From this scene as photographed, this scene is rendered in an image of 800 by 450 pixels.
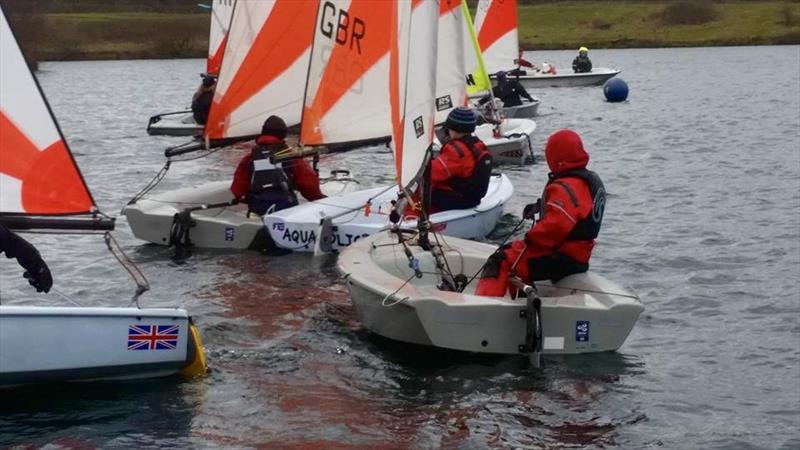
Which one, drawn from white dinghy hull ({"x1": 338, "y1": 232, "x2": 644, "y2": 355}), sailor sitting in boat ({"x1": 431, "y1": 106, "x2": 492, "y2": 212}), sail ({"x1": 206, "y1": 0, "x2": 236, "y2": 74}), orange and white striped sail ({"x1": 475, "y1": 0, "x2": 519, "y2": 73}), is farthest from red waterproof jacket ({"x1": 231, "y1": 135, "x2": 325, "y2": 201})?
orange and white striped sail ({"x1": 475, "y1": 0, "x2": 519, "y2": 73})

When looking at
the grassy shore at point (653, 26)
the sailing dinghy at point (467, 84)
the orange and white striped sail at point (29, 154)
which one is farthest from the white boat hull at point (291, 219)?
the grassy shore at point (653, 26)

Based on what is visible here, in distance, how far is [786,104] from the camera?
35531mm

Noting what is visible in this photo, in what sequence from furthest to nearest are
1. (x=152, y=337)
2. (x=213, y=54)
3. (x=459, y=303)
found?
(x=213, y=54) → (x=459, y=303) → (x=152, y=337)

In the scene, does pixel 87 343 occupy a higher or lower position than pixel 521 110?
higher

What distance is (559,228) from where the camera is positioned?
929 cm

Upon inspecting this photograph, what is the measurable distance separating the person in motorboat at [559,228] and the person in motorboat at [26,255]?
10.9 feet

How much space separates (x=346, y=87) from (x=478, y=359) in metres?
5.32

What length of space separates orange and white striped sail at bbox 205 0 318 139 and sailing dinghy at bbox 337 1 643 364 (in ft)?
14.8

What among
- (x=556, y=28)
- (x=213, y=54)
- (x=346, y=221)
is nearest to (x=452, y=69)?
(x=346, y=221)

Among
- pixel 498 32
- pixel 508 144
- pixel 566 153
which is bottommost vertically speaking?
pixel 508 144

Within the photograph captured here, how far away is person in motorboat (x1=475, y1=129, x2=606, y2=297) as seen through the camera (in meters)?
9.30

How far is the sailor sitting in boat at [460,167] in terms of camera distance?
12.4 meters

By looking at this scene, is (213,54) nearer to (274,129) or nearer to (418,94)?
(274,129)

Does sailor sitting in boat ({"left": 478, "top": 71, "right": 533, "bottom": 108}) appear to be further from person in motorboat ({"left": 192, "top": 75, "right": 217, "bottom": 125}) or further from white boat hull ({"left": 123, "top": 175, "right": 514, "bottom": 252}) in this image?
white boat hull ({"left": 123, "top": 175, "right": 514, "bottom": 252})
